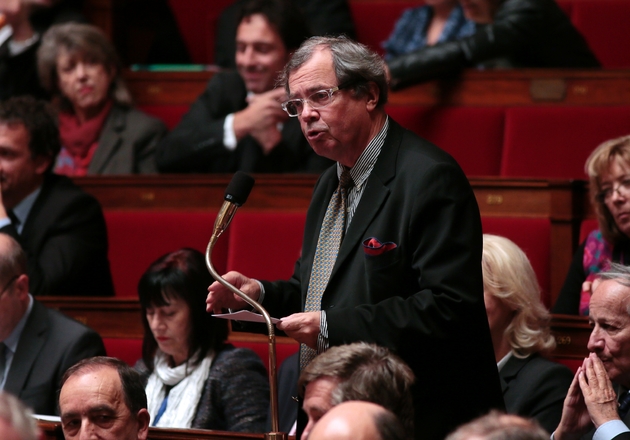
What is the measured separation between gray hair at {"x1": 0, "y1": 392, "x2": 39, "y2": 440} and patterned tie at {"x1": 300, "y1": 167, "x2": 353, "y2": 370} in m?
0.42

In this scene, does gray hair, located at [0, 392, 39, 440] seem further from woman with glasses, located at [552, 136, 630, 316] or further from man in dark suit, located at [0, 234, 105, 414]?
woman with glasses, located at [552, 136, 630, 316]

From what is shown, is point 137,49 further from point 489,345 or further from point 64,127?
point 489,345

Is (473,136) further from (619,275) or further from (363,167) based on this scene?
(363,167)

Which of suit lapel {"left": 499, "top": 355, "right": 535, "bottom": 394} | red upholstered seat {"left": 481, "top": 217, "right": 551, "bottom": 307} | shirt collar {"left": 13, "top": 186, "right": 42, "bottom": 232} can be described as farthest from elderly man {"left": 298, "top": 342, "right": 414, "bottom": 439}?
shirt collar {"left": 13, "top": 186, "right": 42, "bottom": 232}

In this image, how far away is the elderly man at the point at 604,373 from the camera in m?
1.26

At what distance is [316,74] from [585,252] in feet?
2.60

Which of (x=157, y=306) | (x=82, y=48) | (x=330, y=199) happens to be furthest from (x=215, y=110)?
(x=330, y=199)

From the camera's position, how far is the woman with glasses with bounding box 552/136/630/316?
5.74 feet

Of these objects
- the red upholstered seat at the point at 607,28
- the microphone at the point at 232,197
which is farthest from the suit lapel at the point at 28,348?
the red upholstered seat at the point at 607,28

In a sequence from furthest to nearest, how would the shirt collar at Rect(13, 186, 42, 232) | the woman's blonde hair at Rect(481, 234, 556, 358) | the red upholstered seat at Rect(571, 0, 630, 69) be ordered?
1. the red upholstered seat at Rect(571, 0, 630, 69)
2. the shirt collar at Rect(13, 186, 42, 232)
3. the woman's blonde hair at Rect(481, 234, 556, 358)

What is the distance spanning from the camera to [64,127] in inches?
101

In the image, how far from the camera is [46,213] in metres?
2.06

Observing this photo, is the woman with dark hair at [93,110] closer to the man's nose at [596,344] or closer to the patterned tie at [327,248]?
the patterned tie at [327,248]

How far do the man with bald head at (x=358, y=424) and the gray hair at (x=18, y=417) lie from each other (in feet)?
0.81
